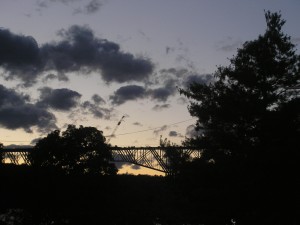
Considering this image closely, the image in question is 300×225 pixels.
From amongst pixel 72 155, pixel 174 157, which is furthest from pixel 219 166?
pixel 72 155

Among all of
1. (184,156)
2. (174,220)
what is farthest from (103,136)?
(184,156)

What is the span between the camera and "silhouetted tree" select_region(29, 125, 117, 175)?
47.6 meters

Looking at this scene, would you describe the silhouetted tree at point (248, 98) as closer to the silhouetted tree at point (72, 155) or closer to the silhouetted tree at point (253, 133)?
the silhouetted tree at point (253, 133)

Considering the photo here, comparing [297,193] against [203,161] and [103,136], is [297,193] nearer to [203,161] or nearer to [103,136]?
[203,161]

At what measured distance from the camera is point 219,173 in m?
25.5

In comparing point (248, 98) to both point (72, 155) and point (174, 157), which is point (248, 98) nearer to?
point (174, 157)

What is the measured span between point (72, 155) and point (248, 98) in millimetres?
27047

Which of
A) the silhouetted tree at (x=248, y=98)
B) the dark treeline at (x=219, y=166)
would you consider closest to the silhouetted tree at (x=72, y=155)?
the dark treeline at (x=219, y=166)

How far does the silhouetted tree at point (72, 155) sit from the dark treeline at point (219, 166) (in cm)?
13

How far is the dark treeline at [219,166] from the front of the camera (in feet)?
75.1

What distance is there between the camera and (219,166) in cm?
2561

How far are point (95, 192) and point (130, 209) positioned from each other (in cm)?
677

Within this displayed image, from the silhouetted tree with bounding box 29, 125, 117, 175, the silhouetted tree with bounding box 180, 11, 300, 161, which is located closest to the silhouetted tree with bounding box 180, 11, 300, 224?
the silhouetted tree with bounding box 180, 11, 300, 161

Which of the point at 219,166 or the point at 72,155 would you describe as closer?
the point at 219,166
